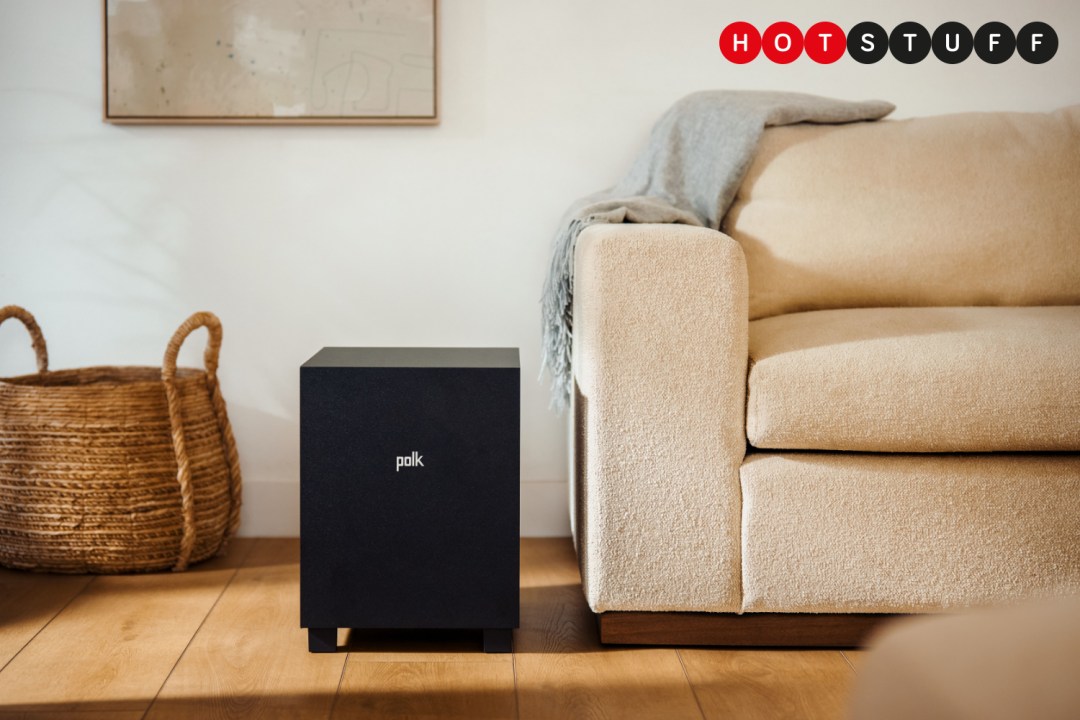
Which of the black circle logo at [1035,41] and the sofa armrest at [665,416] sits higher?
the black circle logo at [1035,41]

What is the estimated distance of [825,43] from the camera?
2090 millimetres

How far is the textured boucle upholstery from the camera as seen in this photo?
1.37 m

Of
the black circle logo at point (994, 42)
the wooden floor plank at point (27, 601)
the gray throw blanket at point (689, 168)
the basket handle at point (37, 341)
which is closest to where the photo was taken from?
the wooden floor plank at point (27, 601)

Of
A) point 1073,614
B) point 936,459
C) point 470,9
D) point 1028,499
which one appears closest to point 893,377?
point 936,459

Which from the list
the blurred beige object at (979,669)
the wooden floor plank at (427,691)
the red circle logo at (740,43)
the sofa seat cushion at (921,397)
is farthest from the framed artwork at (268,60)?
the blurred beige object at (979,669)

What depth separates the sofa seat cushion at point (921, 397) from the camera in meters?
1.35

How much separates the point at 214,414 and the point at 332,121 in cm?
66

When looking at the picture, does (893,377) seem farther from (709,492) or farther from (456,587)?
(456,587)

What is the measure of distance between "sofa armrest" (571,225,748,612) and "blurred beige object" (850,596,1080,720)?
852mm

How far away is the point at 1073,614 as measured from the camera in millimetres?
499

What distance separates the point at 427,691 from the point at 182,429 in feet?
2.57

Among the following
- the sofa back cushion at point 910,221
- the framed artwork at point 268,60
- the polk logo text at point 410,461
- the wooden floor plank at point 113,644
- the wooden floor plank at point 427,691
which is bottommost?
the wooden floor plank at point 427,691

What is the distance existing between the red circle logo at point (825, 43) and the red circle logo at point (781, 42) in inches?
1.1

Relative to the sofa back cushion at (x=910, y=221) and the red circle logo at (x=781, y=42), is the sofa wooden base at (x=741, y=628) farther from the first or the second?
the red circle logo at (x=781, y=42)
